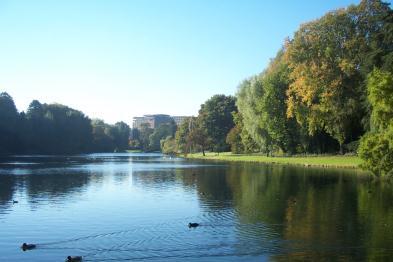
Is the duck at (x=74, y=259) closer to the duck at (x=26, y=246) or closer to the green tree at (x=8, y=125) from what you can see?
the duck at (x=26, y=246)

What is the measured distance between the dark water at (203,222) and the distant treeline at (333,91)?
27.4ft

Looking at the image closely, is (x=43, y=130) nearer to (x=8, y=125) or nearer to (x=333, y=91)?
(x=8, y=125)

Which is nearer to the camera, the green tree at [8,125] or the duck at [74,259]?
the duck at [74,259]

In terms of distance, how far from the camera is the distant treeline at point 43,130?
140m

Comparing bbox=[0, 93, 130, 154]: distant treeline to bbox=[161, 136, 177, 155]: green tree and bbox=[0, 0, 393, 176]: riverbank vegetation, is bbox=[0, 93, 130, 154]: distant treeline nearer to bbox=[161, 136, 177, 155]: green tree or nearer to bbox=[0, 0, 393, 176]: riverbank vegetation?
bbox=[161, 136, 177, 155]: green tree

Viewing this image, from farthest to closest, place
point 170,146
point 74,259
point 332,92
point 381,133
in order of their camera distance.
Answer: point 170,146 < point 332,92 < point 381,133 < point 74,259

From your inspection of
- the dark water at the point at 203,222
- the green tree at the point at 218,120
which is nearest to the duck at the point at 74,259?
the dark water at the point at 203,222

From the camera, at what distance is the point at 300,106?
69125mm

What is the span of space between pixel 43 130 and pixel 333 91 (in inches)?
4639

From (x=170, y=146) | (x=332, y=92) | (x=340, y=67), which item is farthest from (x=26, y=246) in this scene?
→ (x=170, y=146)

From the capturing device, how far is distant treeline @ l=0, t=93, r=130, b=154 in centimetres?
13988

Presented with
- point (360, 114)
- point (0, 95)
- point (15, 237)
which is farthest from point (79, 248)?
point (0, 95)

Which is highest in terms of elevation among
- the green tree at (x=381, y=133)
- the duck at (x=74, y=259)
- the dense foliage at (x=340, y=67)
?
the dense foliage at (x=340, y=67)

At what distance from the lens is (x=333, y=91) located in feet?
206
